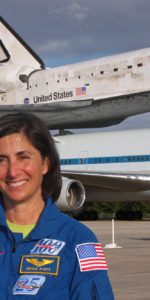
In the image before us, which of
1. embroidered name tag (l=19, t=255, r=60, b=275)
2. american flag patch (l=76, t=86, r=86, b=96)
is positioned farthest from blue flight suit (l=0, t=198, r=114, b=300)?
american flag patch (l=76, t=86, r=86, b=96)

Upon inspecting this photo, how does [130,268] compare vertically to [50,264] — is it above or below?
below

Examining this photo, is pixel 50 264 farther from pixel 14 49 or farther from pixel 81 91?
pixel 14 49

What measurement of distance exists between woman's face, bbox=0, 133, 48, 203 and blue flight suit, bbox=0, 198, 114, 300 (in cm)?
11

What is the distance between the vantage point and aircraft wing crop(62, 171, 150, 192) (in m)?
18.8

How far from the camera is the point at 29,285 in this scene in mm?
1734

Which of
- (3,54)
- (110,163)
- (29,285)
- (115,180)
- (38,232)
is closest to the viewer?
(29,285)

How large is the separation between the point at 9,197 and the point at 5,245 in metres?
0.22

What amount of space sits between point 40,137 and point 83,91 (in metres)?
27.2

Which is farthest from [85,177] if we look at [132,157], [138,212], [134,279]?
[134,279]

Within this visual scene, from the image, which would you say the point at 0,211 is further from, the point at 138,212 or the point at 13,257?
the point at 138,212

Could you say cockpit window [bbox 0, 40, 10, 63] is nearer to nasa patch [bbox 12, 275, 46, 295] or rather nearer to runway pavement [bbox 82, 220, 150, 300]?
runway pavement [bbox 82, 220, 150, 300]

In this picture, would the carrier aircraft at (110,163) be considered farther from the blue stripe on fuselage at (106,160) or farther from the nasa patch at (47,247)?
the nasa patch at (47,247)

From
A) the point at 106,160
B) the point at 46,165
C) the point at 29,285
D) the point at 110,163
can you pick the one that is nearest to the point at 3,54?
the point at 106,160

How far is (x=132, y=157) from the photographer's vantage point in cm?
2011
